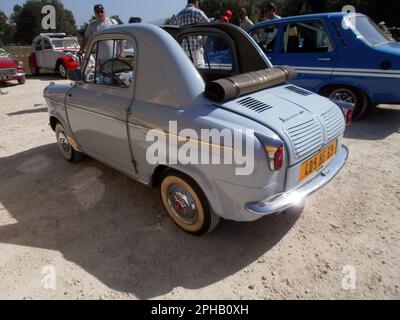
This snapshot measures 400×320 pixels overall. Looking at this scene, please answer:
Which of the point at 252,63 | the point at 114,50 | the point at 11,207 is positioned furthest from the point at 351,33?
the point at 11,207

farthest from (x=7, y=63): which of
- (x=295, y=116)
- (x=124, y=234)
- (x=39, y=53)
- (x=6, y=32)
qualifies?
(x=6, y=32)

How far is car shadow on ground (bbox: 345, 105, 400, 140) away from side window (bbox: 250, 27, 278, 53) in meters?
2.23

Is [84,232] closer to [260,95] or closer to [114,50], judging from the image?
[114,50]

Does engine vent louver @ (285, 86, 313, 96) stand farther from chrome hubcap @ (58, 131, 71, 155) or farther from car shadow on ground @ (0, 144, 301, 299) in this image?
chrome hubcap @ (58, 131, 71, 155)

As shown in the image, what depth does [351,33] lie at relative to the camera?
540 centimetres

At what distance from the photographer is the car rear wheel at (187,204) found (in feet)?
9.03

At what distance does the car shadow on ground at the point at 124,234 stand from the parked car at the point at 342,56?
332 cm

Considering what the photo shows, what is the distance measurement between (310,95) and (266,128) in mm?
1071

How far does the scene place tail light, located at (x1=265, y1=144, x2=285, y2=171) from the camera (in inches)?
90.4

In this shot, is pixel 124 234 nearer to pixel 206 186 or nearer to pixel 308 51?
pixel 206 186

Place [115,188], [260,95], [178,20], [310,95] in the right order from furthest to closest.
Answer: [178,20] < [115,188] < [310,95] < [260,95]

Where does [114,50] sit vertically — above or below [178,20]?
below

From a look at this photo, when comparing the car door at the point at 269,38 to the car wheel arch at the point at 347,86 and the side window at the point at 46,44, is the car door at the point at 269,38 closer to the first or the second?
the car wheel arch at the point at 347,86
